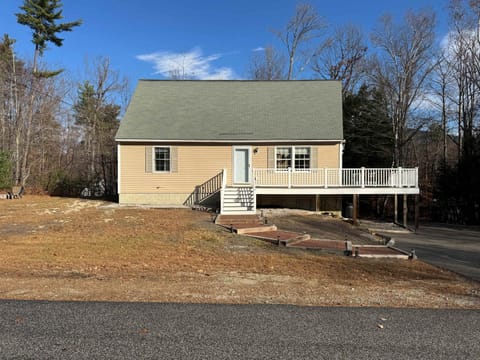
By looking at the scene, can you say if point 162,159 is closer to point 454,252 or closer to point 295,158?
point 295,158

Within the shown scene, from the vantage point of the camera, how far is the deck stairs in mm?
13844

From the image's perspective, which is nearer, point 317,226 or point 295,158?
point 317,226

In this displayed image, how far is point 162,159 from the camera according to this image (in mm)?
16812

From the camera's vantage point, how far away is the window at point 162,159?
16781 mm

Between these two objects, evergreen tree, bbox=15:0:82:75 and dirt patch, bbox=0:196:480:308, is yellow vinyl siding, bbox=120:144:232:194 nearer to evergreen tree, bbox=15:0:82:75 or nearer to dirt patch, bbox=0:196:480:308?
dirt patch, bbox=0:196:480:308

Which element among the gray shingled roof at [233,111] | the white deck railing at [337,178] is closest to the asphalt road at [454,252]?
the white deck railing at [337,178]

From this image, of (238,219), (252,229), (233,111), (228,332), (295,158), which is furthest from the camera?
(233,111)

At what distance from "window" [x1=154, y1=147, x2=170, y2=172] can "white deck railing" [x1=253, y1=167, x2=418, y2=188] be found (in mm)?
4543

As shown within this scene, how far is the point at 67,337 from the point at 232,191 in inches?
450

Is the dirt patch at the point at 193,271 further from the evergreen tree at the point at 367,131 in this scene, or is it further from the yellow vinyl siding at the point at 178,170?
the evergreen tree at the point at 367,131

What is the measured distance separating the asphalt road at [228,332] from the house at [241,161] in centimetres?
1118

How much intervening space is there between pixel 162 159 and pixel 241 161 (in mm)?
4010

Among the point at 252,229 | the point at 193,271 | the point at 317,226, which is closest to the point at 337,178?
the point at 317,226

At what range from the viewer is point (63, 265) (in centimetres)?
661
